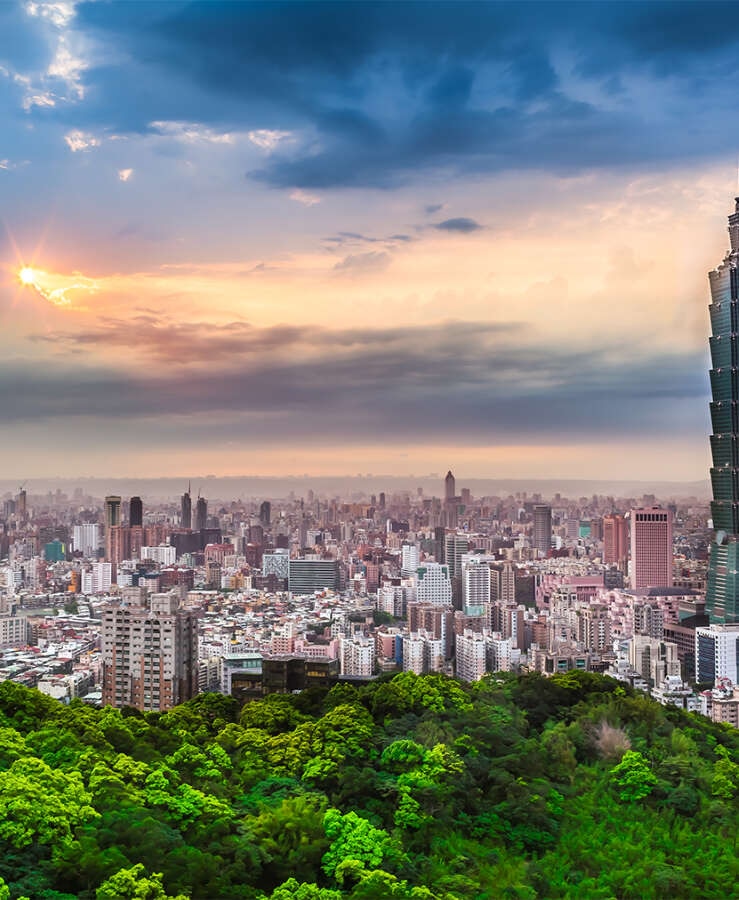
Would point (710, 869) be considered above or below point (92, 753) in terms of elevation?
below

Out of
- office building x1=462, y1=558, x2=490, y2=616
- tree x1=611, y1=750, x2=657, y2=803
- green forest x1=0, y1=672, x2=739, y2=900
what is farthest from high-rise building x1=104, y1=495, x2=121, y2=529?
tree x1=611, y1=750, x2=657, y2=803

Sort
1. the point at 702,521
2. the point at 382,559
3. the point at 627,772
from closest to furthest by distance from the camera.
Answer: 1. the point at 627,772
2. the point at 702,521
3. the point at 382,559

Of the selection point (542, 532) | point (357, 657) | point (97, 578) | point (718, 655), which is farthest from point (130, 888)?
point (542, 532)

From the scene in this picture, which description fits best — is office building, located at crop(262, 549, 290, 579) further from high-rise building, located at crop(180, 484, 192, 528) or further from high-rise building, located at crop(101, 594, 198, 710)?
high-rise building, located at crop(101, 594, 198, 710)

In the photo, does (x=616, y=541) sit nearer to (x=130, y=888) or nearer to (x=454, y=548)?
(x=454, y=548)

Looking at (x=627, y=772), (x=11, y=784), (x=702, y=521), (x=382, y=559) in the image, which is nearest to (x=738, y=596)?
(x=702, y=521)

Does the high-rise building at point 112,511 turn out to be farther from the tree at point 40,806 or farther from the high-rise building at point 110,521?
the tree at point 40,806

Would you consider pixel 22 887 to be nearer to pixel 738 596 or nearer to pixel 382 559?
pixel 738 596
